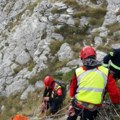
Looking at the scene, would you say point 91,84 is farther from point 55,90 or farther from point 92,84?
point 55,90

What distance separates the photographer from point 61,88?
44.3ft

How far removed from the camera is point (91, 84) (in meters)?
7.78

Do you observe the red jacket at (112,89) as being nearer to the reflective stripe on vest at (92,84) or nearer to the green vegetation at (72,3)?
the reflective stripe on vest at (92,84)

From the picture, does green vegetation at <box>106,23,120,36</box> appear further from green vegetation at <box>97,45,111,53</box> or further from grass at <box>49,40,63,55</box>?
grass at <box>49,40,63,55</box>

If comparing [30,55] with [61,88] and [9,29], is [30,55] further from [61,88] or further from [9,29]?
[61,88]

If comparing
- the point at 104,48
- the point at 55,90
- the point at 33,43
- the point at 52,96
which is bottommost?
the point at 33,43

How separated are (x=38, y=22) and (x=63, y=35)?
1703 millimetres

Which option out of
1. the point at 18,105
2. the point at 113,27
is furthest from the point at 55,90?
the point at 113,27

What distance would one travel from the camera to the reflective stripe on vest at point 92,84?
7793 mm

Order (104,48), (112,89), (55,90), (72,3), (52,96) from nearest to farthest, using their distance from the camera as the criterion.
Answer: (112,89) < (55,90) < (52,96) < (104,48) < (72,3)

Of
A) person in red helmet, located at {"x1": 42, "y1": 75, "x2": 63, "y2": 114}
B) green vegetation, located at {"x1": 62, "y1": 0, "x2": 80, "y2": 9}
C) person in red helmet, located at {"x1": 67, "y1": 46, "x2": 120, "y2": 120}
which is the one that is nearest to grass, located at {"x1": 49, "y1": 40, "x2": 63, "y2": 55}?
green vegetation, located at {"x1": 62, "y1": 0, "x2": 80, "y2": 9}

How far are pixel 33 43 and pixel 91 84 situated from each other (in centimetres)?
1211

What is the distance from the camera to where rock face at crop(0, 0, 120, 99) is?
18.1 metres

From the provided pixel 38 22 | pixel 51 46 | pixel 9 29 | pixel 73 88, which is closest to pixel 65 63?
pixel 51 46
